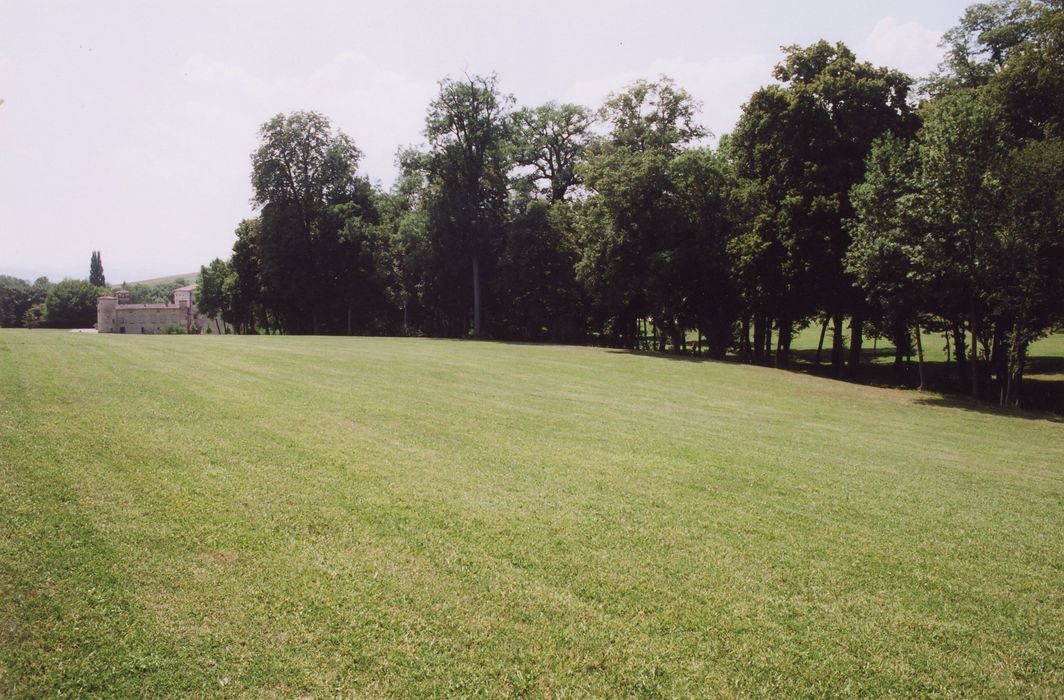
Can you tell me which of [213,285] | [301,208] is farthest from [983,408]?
[213,285]

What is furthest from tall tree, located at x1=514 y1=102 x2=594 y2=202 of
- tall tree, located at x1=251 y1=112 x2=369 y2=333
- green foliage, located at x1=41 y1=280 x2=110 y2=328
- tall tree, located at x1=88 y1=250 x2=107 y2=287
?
tall tree, located at x1=88 y1=250 x2=107 y2=287

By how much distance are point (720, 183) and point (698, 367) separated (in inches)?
567

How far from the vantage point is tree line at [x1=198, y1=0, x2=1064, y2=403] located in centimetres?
2144

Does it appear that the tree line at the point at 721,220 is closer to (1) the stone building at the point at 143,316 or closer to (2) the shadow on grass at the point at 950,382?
(2) the shadow on grass at the point at 950,382

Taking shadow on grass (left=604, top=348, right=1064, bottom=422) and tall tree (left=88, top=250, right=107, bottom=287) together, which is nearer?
shadow on grass (left=604, top=348, right=1064, bottom=422)

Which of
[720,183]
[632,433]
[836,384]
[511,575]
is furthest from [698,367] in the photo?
[511,575]

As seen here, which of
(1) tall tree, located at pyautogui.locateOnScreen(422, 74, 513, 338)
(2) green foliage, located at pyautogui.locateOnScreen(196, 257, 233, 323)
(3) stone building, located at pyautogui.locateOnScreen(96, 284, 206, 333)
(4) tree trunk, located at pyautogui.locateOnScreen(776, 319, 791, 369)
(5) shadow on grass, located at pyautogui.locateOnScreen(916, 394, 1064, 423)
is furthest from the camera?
(3) stone building, located at pyautogui.locateOnScreen(96, 284, 206, 333)

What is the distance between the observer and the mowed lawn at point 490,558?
421 cm

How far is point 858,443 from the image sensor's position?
13070 millimetres

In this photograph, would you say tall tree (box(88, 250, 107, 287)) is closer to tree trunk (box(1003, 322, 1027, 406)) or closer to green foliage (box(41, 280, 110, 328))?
green foliage (box(41, 280, 110, 328))

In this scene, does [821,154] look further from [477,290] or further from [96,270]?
[96,270]

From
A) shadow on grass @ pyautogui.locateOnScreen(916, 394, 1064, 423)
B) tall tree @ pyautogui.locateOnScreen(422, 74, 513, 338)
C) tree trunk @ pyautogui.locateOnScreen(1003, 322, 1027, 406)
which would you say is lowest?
shadow on grass @ pyautogui.locateOnScreen(916, 394, 1064, 423)

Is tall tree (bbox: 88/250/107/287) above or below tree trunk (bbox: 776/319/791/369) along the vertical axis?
above

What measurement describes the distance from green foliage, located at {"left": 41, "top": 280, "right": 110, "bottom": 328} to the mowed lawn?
136 meters
